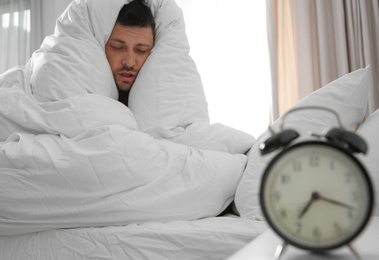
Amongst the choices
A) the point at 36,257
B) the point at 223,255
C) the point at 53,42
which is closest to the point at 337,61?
the point at 53,42

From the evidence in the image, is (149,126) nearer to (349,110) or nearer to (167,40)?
(167,40)

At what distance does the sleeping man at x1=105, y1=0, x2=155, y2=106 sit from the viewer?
159 cm

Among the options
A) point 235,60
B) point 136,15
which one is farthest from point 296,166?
point 235,60

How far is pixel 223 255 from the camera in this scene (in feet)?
2.87

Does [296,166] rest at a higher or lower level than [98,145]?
higher

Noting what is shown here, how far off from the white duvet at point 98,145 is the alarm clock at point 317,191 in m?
0.65

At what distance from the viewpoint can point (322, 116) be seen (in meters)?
1.06

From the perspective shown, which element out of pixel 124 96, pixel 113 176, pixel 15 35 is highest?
pixel 15 35

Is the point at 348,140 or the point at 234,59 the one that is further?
the point at 234,59

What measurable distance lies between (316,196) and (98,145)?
0.76 meters

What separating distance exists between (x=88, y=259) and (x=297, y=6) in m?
2.27

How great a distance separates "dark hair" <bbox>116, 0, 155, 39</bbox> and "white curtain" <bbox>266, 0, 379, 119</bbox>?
4.06 feet

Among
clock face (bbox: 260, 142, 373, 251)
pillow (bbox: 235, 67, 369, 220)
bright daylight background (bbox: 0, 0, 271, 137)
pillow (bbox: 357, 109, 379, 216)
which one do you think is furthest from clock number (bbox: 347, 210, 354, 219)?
bright daylight background (bbox: 0, 0, 271, 137)

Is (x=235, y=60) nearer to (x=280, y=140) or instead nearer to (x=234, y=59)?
(x=234, y=59)
